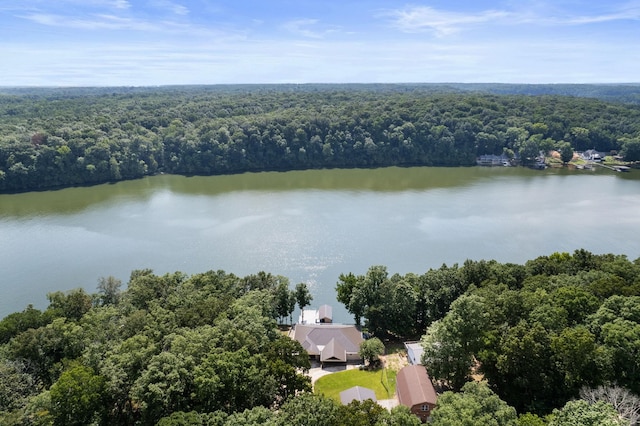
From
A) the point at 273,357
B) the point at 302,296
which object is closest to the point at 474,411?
the point at 273,357

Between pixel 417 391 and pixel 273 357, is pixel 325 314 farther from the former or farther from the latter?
pixel 417 391

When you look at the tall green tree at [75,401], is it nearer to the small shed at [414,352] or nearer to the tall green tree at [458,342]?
the tall green tree at [458,342]

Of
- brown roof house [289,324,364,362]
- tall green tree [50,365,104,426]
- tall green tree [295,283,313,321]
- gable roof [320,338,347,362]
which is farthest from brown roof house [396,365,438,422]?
tall green tree [50,365,104,426]

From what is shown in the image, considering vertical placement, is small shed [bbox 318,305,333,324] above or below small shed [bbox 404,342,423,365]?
below

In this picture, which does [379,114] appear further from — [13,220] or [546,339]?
[546,339]

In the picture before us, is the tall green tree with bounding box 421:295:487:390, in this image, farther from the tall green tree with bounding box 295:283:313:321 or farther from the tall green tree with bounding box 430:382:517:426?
the tall green tree with bounding box 295:283:313:321

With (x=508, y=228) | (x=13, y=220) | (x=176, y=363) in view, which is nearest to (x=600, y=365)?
(x=176, y=363)
